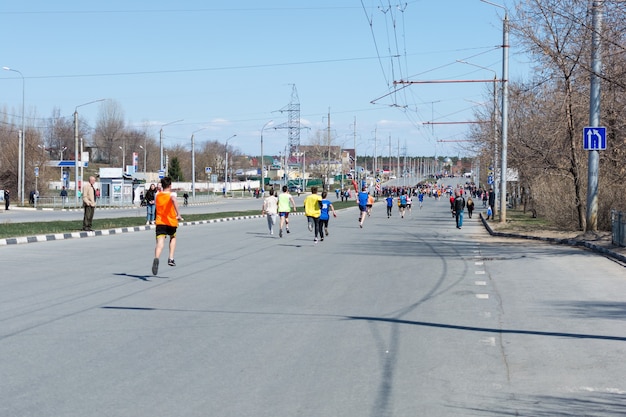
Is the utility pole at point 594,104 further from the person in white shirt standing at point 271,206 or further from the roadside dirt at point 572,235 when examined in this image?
the person in white shirt standing at point 271,206

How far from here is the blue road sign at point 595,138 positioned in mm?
22453

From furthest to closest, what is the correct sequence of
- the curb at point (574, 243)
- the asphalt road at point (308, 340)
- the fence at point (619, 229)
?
the fence at point (619, 229) → the curb at point (574, 243) → the asphalt road at point (308, 340)

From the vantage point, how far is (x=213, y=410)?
562cm

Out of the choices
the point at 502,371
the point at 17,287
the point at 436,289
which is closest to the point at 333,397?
the point at 502,371

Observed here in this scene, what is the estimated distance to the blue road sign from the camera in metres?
22.5

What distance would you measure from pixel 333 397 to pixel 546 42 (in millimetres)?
24909

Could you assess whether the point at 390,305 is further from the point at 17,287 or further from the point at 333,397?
the point at 17,287

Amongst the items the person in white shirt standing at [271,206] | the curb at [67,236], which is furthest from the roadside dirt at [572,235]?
the curb at [67,236]

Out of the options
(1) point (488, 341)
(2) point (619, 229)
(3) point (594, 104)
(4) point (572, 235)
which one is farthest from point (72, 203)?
(1) point (488, 341)

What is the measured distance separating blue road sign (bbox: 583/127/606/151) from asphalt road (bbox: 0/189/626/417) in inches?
256

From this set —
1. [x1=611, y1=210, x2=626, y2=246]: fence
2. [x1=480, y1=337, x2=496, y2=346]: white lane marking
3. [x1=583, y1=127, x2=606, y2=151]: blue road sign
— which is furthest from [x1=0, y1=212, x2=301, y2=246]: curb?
[x1=480, y1=337, x2=496, y2=346]: white lane marking

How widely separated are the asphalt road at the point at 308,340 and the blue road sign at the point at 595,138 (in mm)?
6510

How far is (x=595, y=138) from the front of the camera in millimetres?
22516

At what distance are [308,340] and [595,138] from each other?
1662 centimetres
